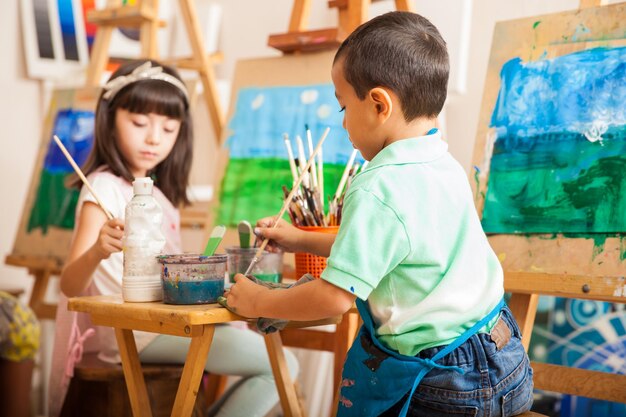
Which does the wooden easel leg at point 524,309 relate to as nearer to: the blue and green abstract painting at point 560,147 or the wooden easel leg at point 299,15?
the blue and green abstract painting at point 560,147

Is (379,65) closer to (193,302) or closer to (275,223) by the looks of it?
(275,223)

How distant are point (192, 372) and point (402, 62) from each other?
64 centimetres

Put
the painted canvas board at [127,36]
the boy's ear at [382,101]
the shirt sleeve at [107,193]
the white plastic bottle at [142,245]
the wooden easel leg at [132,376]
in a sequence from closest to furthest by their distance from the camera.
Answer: the boy's ear at [382,101]
the white plastic bottle at [142,245]
the wooden easel leg at [132,376]
the shirt sleeve at [107,193]
the painted canvas board at [127,36]

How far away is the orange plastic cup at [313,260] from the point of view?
1.54 meters

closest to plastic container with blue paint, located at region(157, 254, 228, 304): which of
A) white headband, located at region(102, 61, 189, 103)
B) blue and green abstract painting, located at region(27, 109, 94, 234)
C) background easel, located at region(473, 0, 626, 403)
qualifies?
background easel, located at region(473, 0, 626, 403)

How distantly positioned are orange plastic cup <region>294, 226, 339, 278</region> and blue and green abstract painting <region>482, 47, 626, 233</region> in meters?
0.44

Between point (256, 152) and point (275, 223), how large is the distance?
2.57ft

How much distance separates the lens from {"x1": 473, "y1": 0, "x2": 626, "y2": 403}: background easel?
61.1 inches

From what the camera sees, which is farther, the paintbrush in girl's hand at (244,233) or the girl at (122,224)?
the girl at (122,224)

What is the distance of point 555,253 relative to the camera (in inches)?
63.9

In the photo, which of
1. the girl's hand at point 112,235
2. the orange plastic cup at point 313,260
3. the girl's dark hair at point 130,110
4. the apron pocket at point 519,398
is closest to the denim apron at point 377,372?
the apron pocket at point 519,398

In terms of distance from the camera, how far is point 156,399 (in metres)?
1.65

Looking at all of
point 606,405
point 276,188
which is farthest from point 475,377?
point 606,405

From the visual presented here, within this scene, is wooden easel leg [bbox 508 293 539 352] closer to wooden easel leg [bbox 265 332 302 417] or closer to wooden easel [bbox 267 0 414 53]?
wooden easel leg [bbox 265 332 302 417]
